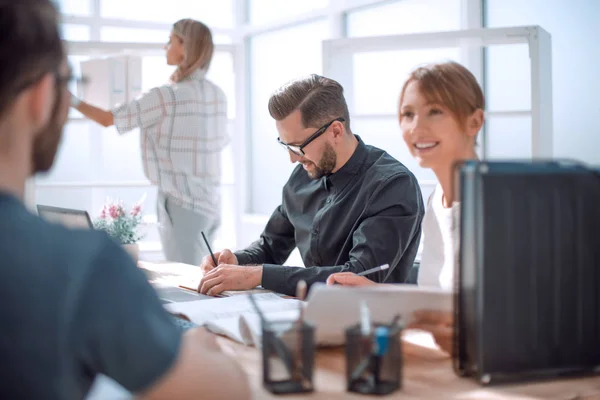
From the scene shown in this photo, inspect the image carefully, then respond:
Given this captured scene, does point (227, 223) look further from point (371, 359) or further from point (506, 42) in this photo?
point (371, 359)

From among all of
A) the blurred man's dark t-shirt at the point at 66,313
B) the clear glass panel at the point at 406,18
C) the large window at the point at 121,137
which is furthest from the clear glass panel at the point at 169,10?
the blurred man's dark t-shirt at the point at 66,313

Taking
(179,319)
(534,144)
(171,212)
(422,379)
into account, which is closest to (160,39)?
(171,212)

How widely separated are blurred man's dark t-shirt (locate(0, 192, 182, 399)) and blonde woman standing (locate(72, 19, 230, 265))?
2623 millimetres

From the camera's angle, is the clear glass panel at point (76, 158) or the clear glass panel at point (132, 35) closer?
the clear glass panel at point (76, 158)

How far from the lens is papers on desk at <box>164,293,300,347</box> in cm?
121

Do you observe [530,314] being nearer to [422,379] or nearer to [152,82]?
[422,379]

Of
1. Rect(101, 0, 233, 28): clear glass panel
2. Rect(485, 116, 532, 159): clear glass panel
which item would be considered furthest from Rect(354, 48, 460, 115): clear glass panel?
Rect(101, 0, 233, 28): clear glass panel

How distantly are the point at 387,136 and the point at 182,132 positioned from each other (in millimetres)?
1226

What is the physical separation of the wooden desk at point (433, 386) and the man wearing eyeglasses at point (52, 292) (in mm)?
252

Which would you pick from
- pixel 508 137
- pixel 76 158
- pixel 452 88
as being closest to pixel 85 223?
pixel 452 88

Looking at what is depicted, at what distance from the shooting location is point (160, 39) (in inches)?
195

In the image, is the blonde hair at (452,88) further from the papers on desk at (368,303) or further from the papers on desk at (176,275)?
the papers on desk at (176,275)

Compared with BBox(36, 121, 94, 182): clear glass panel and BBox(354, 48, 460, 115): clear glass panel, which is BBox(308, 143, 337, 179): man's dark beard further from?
BBox(36, 121, 94, 182): clear glass panel

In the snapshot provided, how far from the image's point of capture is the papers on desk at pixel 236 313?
121cm
